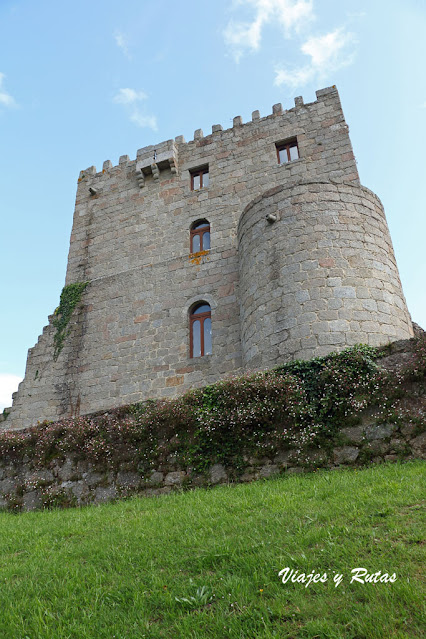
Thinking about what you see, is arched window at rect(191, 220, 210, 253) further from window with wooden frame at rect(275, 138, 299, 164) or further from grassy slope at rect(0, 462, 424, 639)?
grassy slope at rect(0, 462, 424, 639)

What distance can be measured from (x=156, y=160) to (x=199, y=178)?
1.88 m

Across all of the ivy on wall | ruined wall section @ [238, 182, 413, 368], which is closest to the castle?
ruined wall section @ [238, 182, 413, 368]

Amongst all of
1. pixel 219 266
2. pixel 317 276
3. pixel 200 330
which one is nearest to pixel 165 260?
pixel 219 266

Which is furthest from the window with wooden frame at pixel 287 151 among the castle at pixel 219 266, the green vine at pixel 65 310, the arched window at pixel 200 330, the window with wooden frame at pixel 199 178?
the green vine at pixel 65 310

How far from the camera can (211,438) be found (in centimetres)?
804

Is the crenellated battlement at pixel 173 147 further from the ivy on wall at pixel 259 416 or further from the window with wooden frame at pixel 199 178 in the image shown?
the ivy on wall at pixel 259 416

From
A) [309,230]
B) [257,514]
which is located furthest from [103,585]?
[309,230]

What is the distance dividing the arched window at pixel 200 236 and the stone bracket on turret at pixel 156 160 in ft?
8.65

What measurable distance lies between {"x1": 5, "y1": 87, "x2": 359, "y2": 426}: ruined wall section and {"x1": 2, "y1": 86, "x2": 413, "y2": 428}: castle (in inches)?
1.7

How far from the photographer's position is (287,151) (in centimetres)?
1556

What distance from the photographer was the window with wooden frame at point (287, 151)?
15.3 m

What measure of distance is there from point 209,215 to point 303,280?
6.17 meters

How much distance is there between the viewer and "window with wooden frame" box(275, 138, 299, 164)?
50.2ft

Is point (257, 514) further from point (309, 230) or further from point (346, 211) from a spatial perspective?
point (346, 211)
